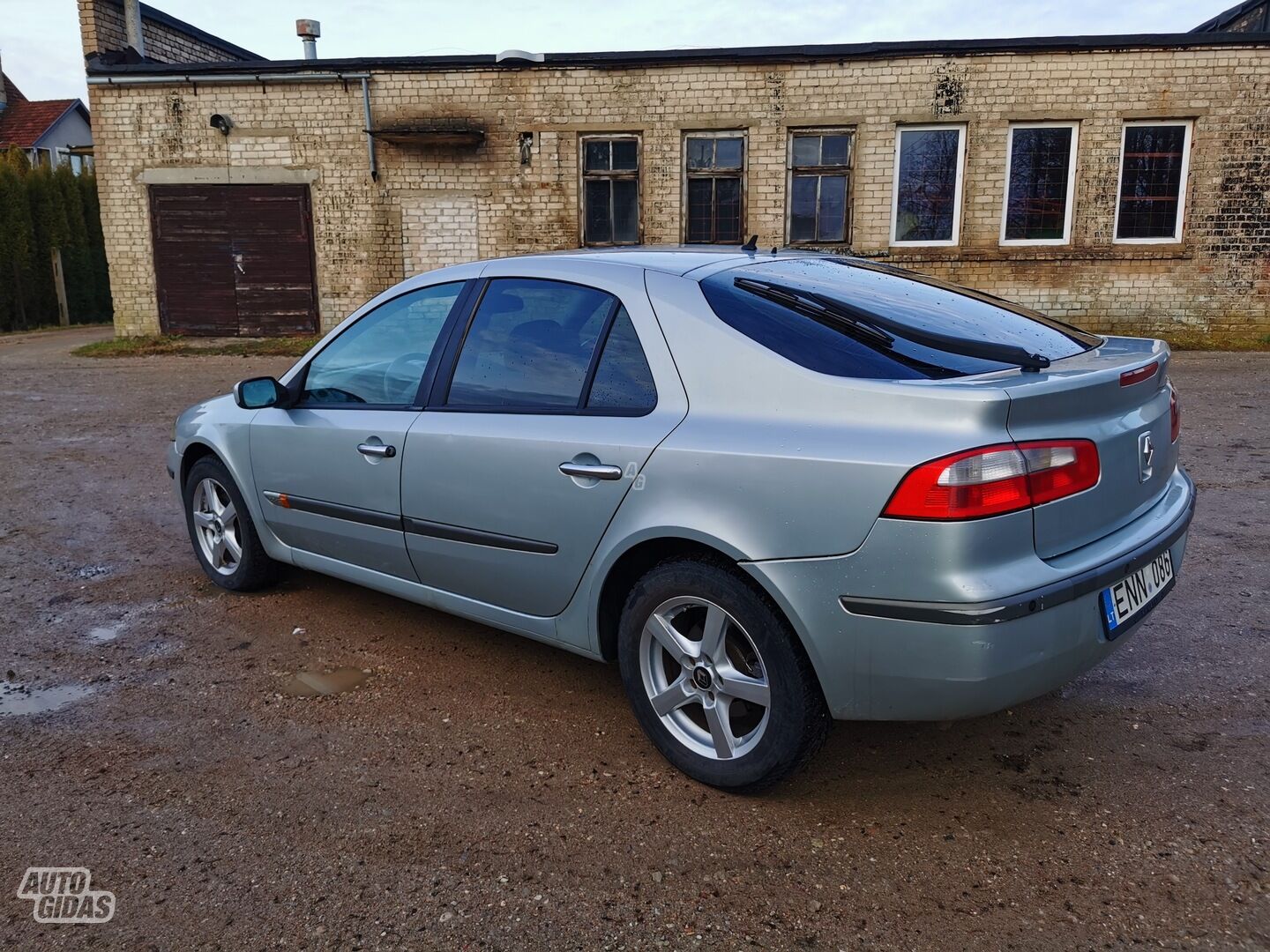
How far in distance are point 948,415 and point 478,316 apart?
1.83 meters

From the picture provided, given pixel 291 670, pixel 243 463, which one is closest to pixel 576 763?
pixel 291 670

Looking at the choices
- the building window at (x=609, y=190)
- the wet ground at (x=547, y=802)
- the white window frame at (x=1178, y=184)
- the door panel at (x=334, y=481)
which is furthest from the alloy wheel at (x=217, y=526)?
the white window frame at (x=1178, y=184)

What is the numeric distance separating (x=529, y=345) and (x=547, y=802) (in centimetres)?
149

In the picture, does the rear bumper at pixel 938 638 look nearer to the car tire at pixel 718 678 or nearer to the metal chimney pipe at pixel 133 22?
the car tire at pixel 718 678

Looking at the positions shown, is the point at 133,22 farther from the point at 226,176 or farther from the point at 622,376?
the point at 622,376

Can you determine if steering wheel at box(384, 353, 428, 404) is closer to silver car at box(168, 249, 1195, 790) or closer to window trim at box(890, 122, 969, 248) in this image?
silver car at box(168, 249, 1195, 790)

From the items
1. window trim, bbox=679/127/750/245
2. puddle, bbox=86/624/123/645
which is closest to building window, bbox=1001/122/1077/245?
window trim, bbox=679/127/750/245

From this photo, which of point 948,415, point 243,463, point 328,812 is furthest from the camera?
point 243,463

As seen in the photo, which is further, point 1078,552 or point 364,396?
point 364,396

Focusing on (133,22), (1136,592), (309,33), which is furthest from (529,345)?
(309,33)

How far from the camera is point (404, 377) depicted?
145 inches

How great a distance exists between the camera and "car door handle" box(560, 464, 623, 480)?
2840 mm

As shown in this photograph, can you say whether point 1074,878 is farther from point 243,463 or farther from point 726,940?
point 243,463

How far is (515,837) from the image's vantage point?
8.55 feet
